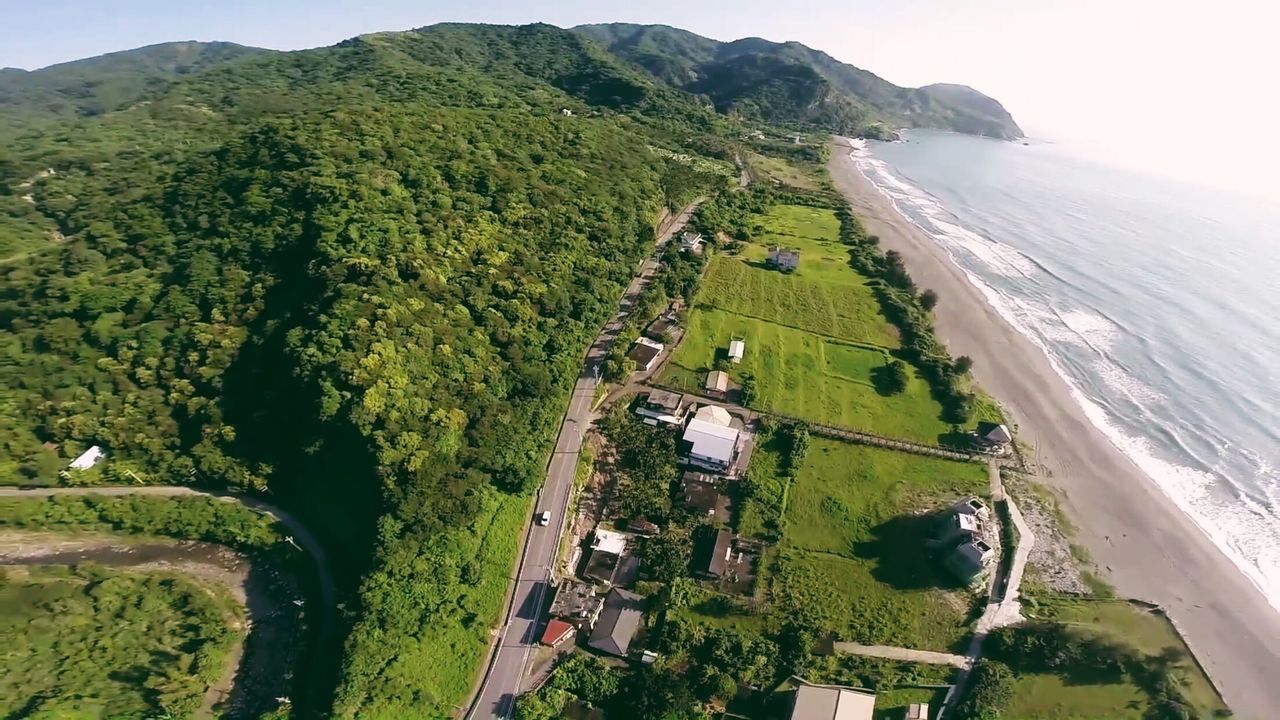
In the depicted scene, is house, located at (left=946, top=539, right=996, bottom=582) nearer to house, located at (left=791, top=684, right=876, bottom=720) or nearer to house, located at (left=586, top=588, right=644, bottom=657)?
Result: house, located at (left=791, top=684, right=876, bottom=720)

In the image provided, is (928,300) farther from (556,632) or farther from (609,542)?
(556,632)

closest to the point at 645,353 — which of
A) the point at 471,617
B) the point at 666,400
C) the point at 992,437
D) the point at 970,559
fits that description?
the point at 666,400

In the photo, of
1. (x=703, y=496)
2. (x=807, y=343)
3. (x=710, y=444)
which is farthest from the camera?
(x=807, y=343)

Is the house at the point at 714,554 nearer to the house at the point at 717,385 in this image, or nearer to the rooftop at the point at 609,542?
the rooftop at the point at 609,542

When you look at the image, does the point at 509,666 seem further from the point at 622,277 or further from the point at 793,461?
the point at 622,277

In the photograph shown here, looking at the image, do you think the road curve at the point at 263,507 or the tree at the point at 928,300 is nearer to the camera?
the road curve at the point at 263,507

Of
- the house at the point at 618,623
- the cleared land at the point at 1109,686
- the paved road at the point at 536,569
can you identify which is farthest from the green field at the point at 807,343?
the house at the point at 618,623

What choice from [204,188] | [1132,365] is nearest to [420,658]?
[204,188]
